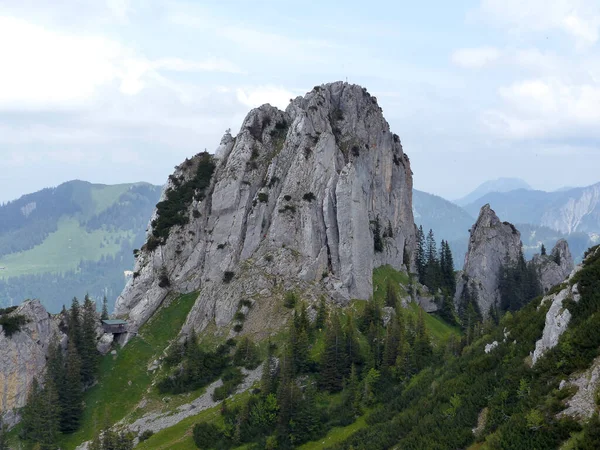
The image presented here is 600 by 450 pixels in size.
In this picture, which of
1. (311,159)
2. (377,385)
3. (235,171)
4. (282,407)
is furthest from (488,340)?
(235,171)

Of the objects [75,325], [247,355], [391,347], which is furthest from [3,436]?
[391,347]

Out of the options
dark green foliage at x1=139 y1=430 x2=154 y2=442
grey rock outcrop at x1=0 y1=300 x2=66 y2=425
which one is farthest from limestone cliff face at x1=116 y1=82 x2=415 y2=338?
dark green foliage at x1=139 y1=430 x2=154 y2=442

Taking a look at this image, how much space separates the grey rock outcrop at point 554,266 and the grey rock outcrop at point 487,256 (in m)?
8.04

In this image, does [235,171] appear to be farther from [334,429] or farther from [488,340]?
[488,340]

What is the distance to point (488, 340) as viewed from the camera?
203 feet

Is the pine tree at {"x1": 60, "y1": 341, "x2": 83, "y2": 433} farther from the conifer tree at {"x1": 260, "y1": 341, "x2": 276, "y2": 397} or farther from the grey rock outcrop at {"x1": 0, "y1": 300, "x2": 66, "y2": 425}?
the conifer tree at {"x1": 260, "y1": 341, "x2": 276, "y2": 397}

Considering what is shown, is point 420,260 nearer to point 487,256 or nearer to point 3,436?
point 487,256

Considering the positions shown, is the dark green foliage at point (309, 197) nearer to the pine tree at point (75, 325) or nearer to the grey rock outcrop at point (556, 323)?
the pine tree at point (75, 325)

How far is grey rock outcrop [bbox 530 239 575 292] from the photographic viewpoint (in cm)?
15612

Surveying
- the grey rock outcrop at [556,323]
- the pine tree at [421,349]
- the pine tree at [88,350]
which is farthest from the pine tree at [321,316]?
the grey rock outcrop at [556,323]

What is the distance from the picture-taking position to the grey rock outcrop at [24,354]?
93.9 metres

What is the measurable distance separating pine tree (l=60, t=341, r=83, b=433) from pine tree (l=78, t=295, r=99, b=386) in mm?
1979

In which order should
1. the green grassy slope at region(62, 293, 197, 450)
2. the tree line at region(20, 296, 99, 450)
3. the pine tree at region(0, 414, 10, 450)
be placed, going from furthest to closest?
the green grassy slope at region(62, 293, 197, 450) → the tree line at region(20, 296, 99, 450) → the pine tree at region(0, 414, 10, 450)

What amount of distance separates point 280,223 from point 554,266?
8674cm
